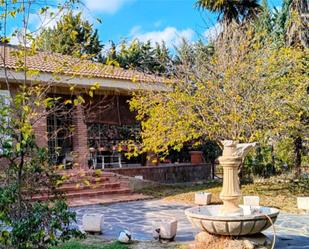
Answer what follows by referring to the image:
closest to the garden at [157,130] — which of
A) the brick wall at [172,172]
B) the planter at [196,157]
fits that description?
the brick wall at [172,172]

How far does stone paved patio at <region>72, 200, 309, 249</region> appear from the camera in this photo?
8.20 m

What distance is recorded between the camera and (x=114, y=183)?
50.0 ft

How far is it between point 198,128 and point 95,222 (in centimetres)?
546

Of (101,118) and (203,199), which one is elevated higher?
(101,118)

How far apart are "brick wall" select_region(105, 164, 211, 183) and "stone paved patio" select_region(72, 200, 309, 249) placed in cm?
391

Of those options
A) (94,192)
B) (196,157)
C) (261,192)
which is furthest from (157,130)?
(196,157)

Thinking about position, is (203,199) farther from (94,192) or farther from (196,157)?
(196,157)

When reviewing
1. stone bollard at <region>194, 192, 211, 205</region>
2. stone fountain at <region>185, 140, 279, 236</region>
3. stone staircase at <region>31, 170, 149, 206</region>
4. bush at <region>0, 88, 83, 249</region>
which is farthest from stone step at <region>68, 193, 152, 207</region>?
bush at <region>0, 88, 83, 249</region>

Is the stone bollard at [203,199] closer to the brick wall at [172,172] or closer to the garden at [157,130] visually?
the garden at [157,130]

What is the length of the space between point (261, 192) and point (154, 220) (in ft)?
17.0

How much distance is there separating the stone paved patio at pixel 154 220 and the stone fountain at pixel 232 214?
113 centimetres

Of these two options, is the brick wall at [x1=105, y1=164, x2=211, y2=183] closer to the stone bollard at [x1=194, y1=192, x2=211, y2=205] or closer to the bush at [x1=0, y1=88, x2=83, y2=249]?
the stone bollard at [x1=194, y1=192, x2=211, y2=205]

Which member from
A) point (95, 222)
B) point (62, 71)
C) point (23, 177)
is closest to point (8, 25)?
point (62, 71)

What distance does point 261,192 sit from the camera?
46.4ft
